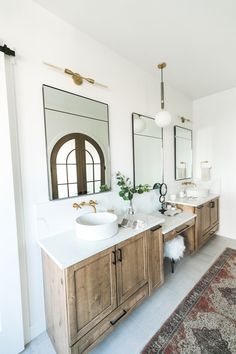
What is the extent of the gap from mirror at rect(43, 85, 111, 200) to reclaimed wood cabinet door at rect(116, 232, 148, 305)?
615 millimetres

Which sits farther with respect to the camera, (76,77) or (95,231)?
(76,77)

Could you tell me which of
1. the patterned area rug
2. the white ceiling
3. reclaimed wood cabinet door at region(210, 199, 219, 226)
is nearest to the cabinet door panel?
reclaimed wood cabinet door at region(210, 199, 219, 226)

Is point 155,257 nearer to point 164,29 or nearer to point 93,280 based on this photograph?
point 93,280

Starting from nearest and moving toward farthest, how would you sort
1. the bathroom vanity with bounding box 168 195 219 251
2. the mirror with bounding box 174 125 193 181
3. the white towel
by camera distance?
the white towel
the bathroom vanity with bounding box 168 195 219 251
the mirror with bounding box 174 125 193 181

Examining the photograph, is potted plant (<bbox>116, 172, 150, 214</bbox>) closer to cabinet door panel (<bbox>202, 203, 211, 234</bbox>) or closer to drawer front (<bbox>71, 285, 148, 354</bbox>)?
drawer front (<bbox>71, 285, 148, 354</bbox>)

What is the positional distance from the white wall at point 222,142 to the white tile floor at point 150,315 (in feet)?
3.20

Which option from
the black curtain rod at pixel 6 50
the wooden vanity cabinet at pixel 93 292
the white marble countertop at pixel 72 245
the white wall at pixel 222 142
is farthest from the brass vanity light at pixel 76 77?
the white wall at pixel 222 142

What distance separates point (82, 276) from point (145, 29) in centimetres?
215

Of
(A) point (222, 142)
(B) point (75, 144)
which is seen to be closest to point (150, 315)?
(B) point (75, 144)

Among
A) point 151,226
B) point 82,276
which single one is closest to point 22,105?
point 82,276

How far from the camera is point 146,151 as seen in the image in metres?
2.29

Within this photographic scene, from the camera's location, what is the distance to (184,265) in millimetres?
2246

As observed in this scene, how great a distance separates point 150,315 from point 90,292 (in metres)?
0.78

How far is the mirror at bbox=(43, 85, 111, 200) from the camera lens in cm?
141
